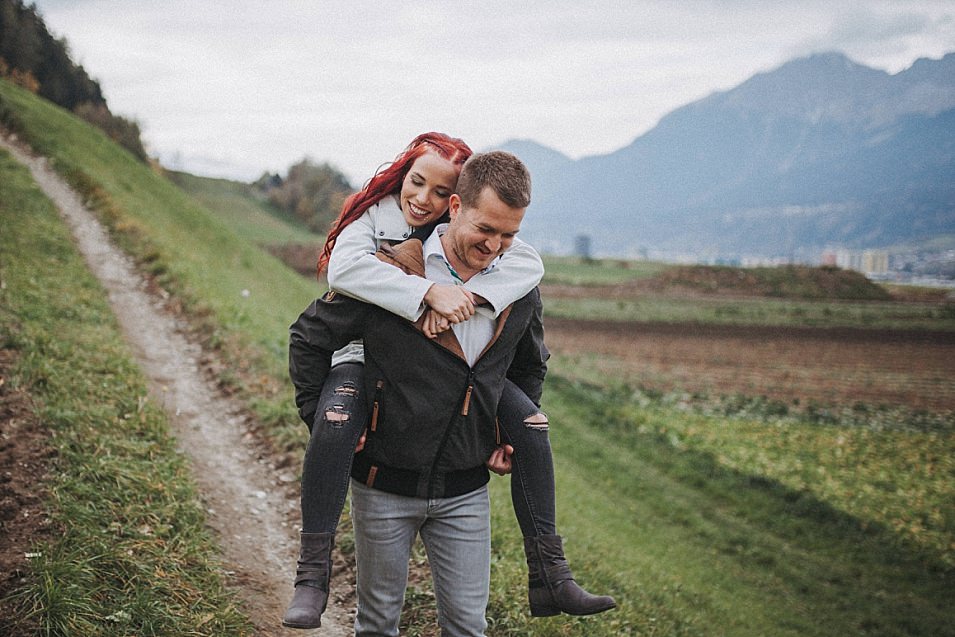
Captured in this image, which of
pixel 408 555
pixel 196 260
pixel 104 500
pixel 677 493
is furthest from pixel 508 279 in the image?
pixel 196 260

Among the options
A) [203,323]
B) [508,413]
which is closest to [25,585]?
[508,413]

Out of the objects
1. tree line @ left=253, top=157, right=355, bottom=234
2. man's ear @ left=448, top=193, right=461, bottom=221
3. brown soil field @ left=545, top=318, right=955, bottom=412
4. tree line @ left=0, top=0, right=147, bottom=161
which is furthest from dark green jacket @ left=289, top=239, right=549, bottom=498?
tree line @ left=253, top=157, right=355, bottom=234

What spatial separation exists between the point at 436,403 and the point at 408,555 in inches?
23.9

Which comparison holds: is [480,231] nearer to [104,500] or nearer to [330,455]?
[330,455]

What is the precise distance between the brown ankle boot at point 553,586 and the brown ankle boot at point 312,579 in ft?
2.48

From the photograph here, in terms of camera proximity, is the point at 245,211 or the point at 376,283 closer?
the point at 376,283

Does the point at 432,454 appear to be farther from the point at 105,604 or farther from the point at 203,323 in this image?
the point at 203,323

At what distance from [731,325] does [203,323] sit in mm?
30311

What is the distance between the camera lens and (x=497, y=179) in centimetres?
236

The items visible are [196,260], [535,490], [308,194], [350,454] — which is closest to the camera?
[350,454]

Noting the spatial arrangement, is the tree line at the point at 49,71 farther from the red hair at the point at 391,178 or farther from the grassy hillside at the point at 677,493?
the red hair at the point at 391,178

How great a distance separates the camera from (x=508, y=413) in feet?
8.57

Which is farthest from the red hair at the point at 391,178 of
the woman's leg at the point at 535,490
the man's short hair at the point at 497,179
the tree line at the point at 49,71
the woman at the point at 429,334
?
the tree line at the point at 49,71

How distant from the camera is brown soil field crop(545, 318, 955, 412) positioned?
2325cm
